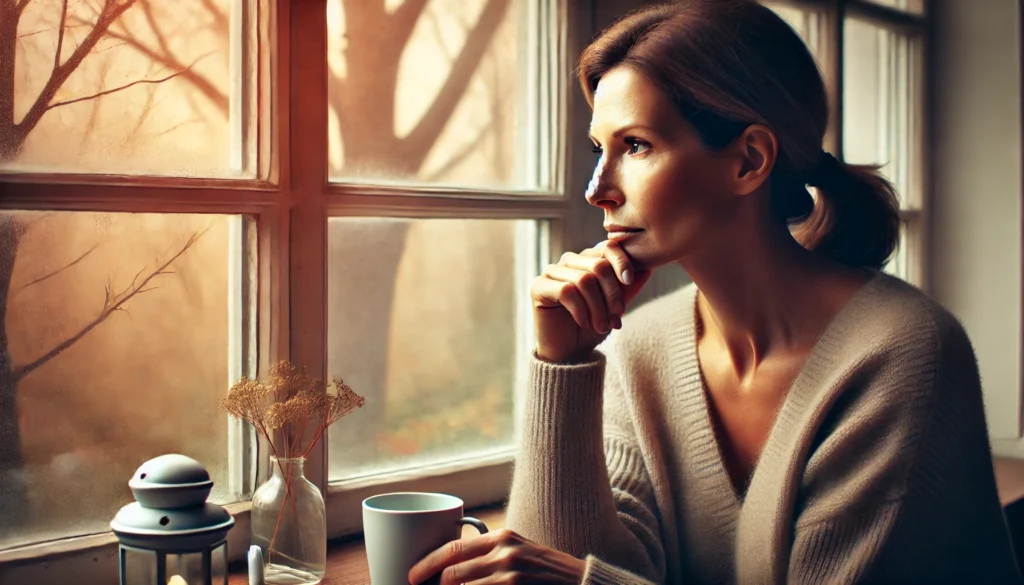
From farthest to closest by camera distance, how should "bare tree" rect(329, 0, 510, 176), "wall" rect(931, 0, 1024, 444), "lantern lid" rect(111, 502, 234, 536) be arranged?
1. "wall" rect(931, 0, 1024, 444)
2. "bare tree" rect(329, 0, 510, 176)
3. "lantern lid" rect(111, 502, 234, 536)

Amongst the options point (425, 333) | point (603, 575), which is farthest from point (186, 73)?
point (603, 575)

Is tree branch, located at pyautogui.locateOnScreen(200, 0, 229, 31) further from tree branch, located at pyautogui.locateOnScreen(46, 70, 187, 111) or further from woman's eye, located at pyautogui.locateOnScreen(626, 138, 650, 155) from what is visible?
woman's eye, located at pyautogui.locateOnScreen(626, 138, 650, 155)

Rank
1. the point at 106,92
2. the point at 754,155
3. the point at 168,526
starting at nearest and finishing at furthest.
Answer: the point at 168,526 < the point at 106,92 < the point at 754,155

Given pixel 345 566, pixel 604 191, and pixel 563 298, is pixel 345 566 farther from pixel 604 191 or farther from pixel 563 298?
pixel 604 191

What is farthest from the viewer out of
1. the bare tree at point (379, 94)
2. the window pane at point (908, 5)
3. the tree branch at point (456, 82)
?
the window pane at point (908, 5)

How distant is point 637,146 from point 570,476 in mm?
441

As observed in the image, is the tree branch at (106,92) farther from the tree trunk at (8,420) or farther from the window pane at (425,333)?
the window pane at (425,333)

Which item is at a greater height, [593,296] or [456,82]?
[456,82]

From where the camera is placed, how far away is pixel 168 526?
3.24ft

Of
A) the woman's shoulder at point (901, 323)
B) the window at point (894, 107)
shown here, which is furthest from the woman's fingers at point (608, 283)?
the window at point (894, 107)

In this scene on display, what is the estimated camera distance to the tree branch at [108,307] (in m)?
1.16

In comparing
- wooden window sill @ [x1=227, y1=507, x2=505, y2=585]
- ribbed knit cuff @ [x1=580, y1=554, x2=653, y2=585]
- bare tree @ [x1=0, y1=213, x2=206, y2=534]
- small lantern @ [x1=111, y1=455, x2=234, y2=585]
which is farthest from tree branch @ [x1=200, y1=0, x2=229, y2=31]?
ribbed knit cuff @ [x1=580, y1=554, x2=653, y2=585]

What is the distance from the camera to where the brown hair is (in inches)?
49.4

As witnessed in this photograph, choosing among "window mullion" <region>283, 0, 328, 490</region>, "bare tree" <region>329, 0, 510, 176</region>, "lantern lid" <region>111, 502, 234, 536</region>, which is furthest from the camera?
"bare tree" <region>329, 0, 510, 176</region>
